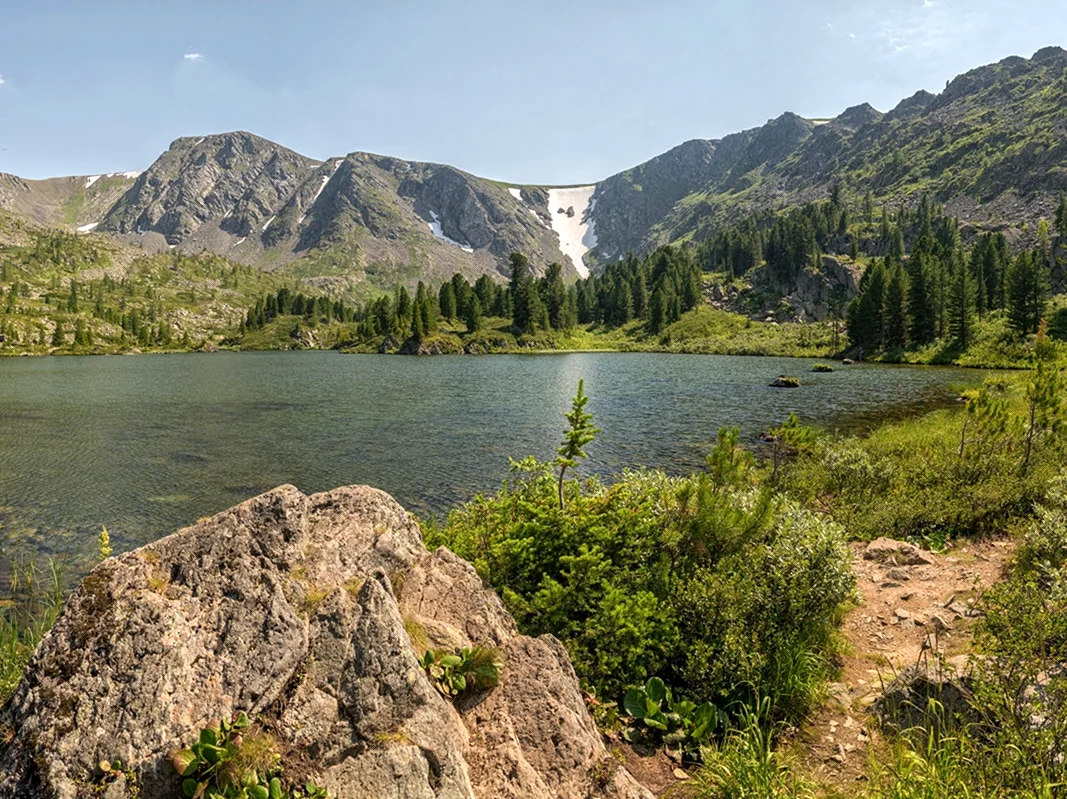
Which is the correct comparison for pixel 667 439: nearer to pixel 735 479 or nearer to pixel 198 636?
pixel 735 479

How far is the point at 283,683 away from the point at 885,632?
1200cm

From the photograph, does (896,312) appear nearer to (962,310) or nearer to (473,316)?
(962,310)

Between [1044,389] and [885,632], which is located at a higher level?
[1044,389]

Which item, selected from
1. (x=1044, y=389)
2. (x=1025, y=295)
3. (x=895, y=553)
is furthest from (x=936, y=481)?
(x=1025, y=295)

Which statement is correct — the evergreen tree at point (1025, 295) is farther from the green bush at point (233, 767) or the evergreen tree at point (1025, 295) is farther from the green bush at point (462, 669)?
the green bush at point (233, 767)

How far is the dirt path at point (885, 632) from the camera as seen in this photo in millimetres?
8078

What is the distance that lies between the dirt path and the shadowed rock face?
3913 millimetres

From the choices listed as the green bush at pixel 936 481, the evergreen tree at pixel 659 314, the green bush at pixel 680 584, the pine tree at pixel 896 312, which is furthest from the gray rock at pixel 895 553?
the evergreen tree at pixel 659 314

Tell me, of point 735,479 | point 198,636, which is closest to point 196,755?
point 198,636

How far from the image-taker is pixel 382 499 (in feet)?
27.8

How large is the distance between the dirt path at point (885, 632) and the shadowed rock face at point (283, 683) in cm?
391

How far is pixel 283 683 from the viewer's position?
521 centimetres

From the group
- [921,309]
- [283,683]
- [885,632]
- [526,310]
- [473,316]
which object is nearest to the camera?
[283,683]

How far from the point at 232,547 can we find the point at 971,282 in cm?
15399
